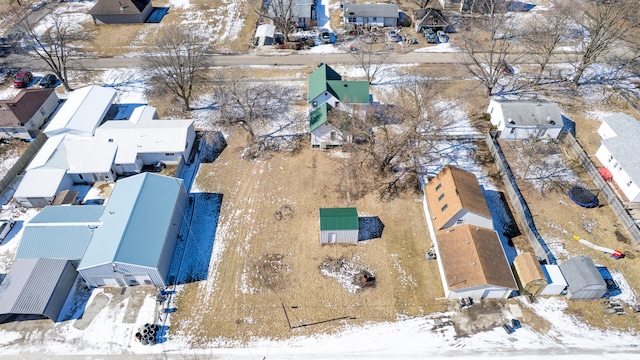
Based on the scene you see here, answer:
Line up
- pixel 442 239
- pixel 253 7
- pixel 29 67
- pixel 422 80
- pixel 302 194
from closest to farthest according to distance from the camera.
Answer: pixel 442 239 < pixel 302 194 < pixel 422 80 < pixel 29 67 < pixel 253 7

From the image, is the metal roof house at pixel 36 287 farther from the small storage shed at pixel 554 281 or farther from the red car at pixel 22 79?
the small storage shed at pixel 554 281

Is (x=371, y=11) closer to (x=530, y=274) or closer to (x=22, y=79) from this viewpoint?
(x=530, y=274)

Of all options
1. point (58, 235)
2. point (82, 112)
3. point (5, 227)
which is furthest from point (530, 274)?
point (82, 112)

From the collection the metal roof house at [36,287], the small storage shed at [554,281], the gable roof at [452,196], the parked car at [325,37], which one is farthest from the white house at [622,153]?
the metal roof house at [36,287]

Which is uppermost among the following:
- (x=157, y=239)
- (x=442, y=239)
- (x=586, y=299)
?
(x=157, y=239)

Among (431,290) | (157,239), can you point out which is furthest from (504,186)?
(157,239)

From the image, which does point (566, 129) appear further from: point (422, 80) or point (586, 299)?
point (586, 299)
